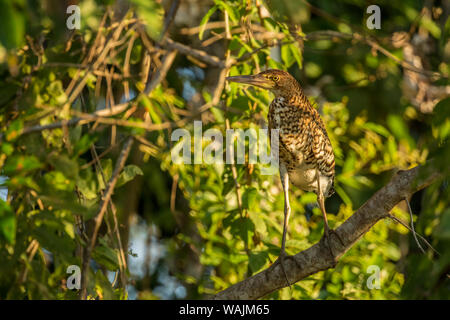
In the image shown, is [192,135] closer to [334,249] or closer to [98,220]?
[98,220]

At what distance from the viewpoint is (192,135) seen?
13.1 feet

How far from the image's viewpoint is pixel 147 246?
5.43 meters

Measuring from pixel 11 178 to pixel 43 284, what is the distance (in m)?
0.66

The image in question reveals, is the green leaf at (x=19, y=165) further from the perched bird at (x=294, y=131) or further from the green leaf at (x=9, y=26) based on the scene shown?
the perched bird at (x=294, y=131)

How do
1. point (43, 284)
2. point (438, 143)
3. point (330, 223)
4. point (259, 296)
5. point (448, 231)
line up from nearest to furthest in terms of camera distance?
point (448, 231)
point (438, 143)
point (43, 284)
point (259, 296)
point (330, 223)

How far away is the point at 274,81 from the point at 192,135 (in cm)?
66

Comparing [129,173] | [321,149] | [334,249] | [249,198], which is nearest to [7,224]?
[129,173]

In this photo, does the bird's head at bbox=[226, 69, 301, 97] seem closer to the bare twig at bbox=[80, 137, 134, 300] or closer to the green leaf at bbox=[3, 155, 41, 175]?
the bare twig at bbox=[80, 137, 134, 300]

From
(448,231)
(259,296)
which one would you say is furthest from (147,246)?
(448,231)

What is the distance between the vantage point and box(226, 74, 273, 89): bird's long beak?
362cm

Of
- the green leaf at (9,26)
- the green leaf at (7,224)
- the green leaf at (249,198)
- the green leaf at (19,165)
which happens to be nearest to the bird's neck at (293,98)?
the green leaf at (249,198)

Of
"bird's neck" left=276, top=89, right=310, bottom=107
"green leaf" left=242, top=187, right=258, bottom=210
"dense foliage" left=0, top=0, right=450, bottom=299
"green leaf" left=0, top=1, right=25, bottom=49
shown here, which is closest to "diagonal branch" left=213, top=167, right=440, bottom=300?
"dense foliage" left=0, top=0, right=450, bottom=299
